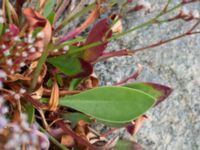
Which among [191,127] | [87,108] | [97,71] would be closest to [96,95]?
[87,108]

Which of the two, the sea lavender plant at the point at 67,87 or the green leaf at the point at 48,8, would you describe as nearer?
the sea lavender plant at the point at 67,87

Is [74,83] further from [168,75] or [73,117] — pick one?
[168,75]

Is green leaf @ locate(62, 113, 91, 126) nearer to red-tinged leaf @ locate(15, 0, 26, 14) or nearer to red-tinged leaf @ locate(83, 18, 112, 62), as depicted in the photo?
red-tinged leaf @ locate(83, 18, 112, 62)

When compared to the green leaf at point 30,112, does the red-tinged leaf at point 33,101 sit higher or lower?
higher

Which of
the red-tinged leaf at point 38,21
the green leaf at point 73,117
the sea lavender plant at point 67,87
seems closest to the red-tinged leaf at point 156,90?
the sea lavender plant at point 67,87

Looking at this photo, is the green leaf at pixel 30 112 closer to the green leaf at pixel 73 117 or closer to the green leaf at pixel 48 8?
the green leaf at pixel 73 117

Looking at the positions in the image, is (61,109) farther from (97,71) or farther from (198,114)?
(198,114)
